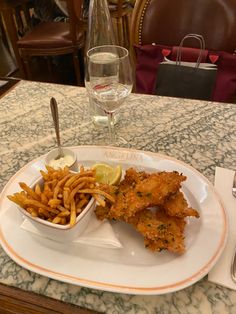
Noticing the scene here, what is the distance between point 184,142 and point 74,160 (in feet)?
1.05

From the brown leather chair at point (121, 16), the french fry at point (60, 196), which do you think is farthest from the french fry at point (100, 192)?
the brown leather chair at point (121, 16)

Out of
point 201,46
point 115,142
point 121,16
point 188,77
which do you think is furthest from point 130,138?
point 121,16

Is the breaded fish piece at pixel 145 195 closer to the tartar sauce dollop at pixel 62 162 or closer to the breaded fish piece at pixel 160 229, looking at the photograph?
the breaded fish piece at pixel 160 229

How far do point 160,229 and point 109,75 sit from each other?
434 mm

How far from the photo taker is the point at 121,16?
2543 millimetres

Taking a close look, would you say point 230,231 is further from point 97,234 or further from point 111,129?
point 111,129

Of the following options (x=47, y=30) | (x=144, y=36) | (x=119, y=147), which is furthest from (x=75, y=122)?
(x=47, y=30)

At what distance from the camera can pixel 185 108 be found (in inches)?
39.0

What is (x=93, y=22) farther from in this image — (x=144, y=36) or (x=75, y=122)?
(x=144, y=36)

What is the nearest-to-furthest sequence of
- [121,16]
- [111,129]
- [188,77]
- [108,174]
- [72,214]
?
[72,214] < [108,174] < [111,129] < [188,77] < [121,16]

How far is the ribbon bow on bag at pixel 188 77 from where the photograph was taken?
1144mm

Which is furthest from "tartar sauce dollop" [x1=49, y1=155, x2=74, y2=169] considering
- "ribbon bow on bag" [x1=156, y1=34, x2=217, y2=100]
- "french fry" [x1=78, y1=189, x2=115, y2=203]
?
"ribbon bow on bag" [x1=156, y1=34, x2=217, y2=100]

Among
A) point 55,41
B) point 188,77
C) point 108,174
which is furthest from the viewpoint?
point 55,41

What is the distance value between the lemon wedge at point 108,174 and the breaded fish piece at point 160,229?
13cm
